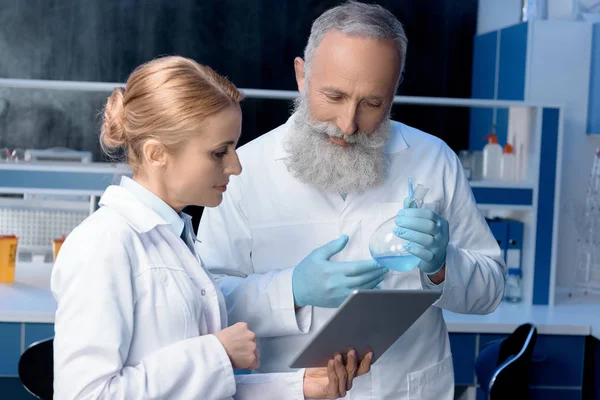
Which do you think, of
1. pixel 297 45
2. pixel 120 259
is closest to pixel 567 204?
pixel 297 45

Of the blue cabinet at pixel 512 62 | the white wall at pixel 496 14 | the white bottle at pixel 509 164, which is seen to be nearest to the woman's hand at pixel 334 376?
the white bottle at pixel 509 164

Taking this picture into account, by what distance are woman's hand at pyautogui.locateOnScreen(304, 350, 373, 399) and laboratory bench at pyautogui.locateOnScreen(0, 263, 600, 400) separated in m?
1.51

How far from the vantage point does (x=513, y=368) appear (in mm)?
2627

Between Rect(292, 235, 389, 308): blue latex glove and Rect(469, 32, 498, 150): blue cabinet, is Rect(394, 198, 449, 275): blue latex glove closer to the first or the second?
Rect(292, 235, 389, 308): blue latex glove

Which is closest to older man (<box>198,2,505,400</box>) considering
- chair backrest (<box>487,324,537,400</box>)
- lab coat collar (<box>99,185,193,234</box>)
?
lab coat collar (<box>99,185,193,234</box>)

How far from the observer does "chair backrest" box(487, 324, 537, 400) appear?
103 inches

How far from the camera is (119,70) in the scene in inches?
224

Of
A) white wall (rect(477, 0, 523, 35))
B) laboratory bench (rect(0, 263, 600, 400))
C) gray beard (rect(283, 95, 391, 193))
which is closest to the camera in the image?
gray beard (rect(283, 95, 391, 193))

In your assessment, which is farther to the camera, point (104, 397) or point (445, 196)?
point (445, 196)

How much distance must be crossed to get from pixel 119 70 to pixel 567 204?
3.06 m

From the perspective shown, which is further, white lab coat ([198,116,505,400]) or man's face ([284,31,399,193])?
white lab coat ([198,116,505,400])

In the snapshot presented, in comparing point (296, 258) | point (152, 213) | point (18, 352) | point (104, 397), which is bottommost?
point (18, 352)

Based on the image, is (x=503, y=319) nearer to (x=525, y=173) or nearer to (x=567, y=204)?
(x=525, y=173)

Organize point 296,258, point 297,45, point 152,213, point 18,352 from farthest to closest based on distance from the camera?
point 297,45, point 18,352, point 296,258, point 152,213
